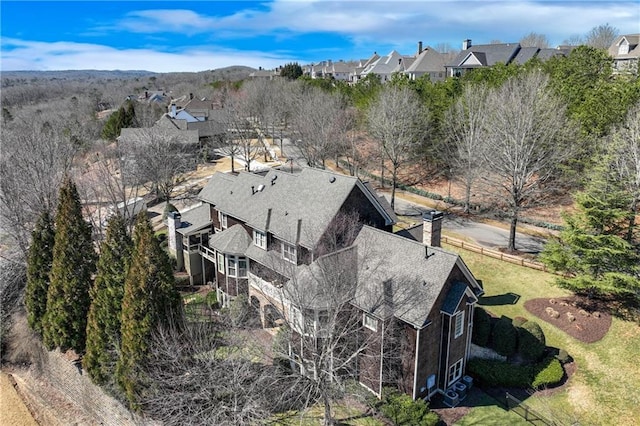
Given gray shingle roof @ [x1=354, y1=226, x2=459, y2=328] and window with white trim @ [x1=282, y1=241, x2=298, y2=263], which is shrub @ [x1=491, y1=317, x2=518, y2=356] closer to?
gray shingle roof @ [x1=354, y1=226, x2=459, y2=328]

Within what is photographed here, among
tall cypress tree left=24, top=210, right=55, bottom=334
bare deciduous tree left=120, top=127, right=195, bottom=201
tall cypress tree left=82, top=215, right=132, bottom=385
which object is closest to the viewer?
tall cypress tree left=82, top=215, right=132, bottom=385

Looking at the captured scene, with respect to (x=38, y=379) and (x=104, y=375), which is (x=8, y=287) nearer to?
(x=38, y=379)

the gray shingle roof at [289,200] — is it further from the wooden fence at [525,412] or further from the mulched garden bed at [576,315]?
the wooden fence at [525,412]

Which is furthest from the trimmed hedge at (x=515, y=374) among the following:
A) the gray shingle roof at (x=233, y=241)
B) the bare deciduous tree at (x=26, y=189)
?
the bare deciduous tree at (x=26, y=189)

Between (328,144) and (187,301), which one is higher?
(328,144)

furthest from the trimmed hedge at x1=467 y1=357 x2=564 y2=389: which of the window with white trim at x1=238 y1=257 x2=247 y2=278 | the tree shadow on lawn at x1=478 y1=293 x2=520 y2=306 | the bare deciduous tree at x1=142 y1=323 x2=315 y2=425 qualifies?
the window with white trim at x1=238 y1=257 x2=247 y2=278

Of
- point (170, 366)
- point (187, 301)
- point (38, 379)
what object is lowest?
point (38, 379)

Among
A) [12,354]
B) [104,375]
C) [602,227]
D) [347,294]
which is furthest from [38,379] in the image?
[602,227]
